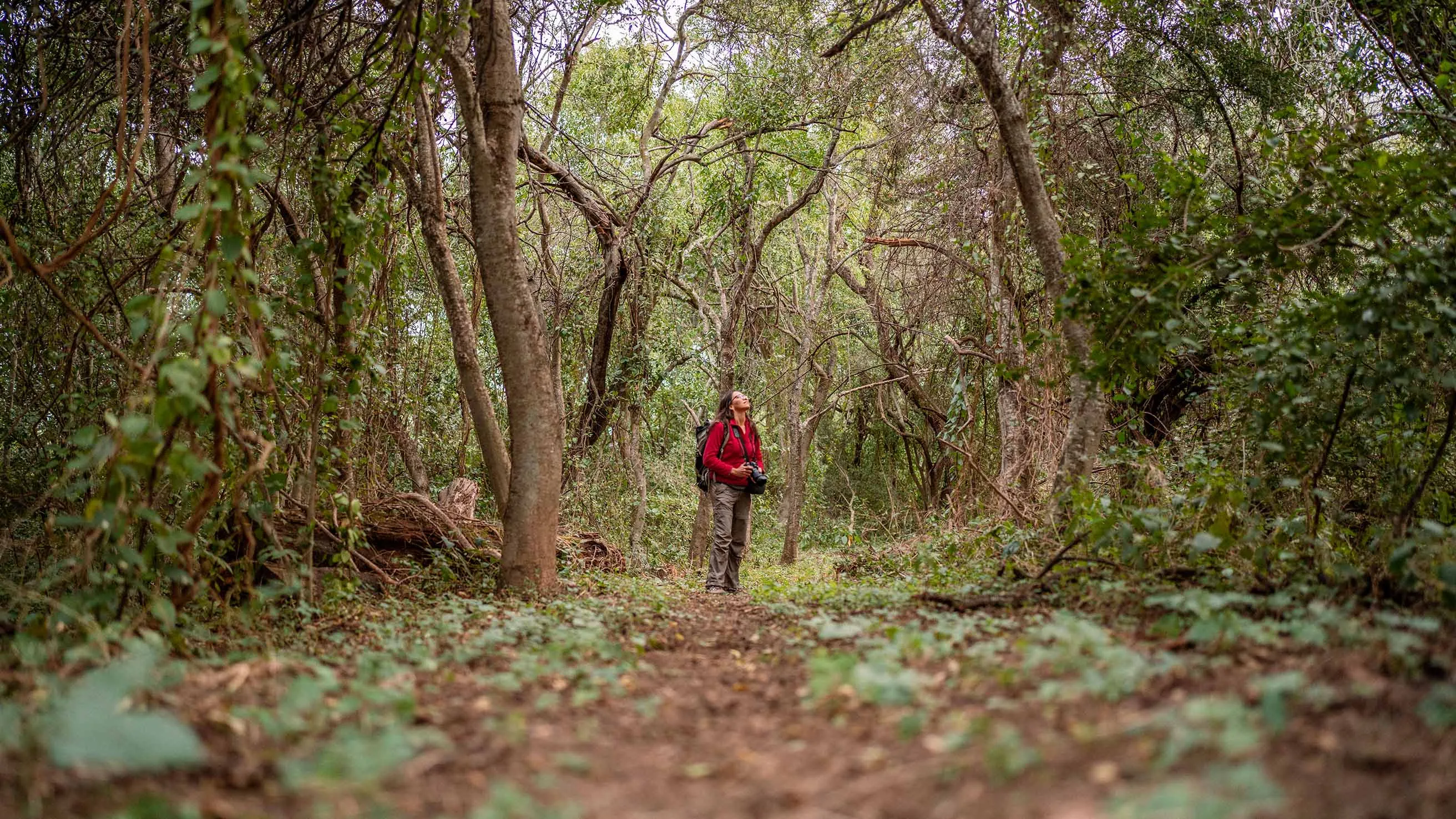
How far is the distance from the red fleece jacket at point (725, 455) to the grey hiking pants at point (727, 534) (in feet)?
0.30

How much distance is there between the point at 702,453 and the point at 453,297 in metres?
2.49

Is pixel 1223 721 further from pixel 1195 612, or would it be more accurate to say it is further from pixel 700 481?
pixel 700 481

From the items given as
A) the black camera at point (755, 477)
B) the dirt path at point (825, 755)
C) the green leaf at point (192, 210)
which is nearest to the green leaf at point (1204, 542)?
the dirt path at point (825, 755)

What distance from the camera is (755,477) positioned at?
7.52m

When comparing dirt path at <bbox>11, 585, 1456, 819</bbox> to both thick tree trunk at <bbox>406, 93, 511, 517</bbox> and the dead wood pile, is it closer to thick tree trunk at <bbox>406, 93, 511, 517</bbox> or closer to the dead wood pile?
thick tree trunk at <bbox>406, 93, 511, 517</bbox>

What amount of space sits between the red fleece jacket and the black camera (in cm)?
4

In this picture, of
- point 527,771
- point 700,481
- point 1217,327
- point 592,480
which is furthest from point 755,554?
point 527,771

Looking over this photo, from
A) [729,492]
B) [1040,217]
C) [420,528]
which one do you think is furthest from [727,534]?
[1040,217]

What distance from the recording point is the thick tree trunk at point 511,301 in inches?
214

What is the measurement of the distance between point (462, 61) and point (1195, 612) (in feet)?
15.6

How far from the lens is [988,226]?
8805mm

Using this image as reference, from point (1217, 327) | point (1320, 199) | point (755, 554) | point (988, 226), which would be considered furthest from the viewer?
point (755, 554)

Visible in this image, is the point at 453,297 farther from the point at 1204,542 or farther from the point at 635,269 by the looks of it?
the point at 1204,542

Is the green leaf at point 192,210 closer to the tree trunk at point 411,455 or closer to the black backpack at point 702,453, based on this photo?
the black backpack at point 702,453
